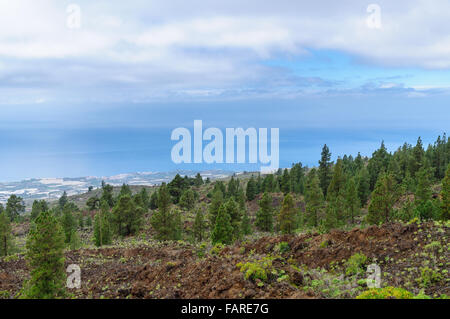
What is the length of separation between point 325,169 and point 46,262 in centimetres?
6921

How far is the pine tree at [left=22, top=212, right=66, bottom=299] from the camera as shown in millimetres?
17156

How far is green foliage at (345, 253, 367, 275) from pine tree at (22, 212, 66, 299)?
15243 millimetres

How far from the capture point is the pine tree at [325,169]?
252 feet

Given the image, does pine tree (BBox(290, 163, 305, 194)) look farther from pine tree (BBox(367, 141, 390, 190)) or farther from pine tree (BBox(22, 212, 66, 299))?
pine tree (BBox(22, 212, 66, 299))

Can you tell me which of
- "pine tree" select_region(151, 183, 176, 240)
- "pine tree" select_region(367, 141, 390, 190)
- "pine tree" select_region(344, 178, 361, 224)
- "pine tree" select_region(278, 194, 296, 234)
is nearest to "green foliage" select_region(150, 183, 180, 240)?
"pine tree" select_region(151, 183, 176, 240)

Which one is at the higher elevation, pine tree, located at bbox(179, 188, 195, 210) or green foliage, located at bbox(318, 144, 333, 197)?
green foliage, located at bbox(318, 144, 333, 197)

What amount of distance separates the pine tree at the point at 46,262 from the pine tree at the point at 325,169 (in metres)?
67.1

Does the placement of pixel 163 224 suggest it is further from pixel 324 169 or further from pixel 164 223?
pixel 324 169

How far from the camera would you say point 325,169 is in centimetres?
7788

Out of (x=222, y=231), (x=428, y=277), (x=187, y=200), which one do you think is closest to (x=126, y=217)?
(x=187, y=200)

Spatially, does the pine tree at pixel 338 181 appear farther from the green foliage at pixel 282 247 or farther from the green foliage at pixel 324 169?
the green foliage at pixel 282 247

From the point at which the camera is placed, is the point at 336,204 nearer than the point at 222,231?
Result: No
